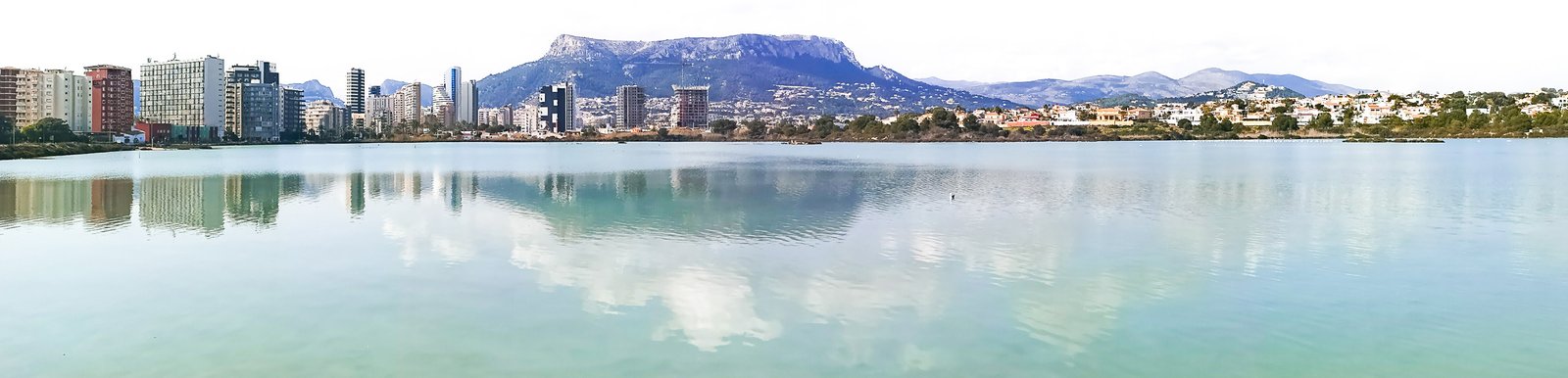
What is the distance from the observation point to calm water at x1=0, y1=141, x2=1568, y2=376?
9258 mm

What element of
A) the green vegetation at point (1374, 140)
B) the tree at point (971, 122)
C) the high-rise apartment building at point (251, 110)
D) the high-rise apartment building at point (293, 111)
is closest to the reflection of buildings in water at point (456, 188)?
the green vegetation at point (1374, 140)

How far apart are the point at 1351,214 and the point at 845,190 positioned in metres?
15.6

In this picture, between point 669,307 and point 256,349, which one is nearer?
point 256,349

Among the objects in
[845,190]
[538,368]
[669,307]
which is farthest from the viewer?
[845,190]

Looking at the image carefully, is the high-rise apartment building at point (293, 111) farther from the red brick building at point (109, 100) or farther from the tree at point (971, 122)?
the tree at point (971, 122)

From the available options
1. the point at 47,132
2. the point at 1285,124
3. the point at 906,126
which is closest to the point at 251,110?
the point at 47,132

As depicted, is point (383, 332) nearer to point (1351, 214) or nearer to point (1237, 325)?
point (1237, 325)

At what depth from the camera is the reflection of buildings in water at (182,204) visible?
2280 cm

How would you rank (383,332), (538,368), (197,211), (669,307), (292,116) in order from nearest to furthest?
(538,368) → (383,332) → (669,307) → (197,211) → (292,116)

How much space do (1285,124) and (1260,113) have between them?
86.2 ft

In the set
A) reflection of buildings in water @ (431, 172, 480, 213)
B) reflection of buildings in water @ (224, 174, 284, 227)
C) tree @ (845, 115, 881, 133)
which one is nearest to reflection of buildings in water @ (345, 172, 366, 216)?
reflection of buildings in water @ (224, 174, 284, 227)

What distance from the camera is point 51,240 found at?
19172 mm

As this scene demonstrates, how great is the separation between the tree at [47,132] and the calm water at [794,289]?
251 ft

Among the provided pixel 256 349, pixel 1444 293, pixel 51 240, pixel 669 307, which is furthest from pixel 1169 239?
pixel 51 240
